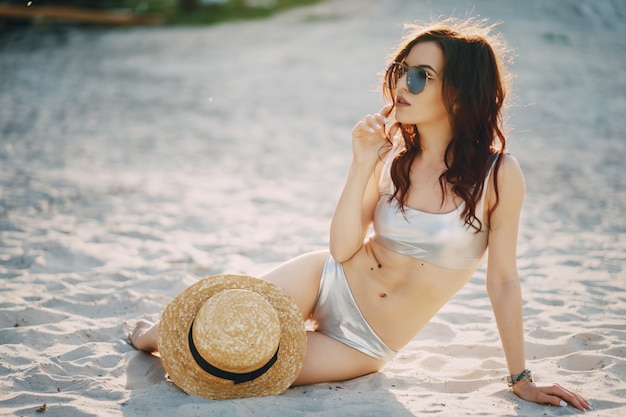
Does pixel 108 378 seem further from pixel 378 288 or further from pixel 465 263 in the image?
pixel 465 263

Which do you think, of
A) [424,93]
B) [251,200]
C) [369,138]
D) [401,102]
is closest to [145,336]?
[369,138]

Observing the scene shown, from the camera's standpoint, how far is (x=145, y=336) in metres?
3.50

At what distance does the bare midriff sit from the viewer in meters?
3.08

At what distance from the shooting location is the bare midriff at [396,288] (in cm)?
308

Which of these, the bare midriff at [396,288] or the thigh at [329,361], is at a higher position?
the bare midriff at [396,288]

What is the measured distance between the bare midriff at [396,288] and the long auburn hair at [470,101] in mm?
270

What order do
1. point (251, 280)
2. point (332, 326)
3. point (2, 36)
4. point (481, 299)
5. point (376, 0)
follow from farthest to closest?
point (376, 0) → point (2, 36) → point (481, 299) → point (332, 326) → point (251, 280)

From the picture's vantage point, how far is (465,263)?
307 cm

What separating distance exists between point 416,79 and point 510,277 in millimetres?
982

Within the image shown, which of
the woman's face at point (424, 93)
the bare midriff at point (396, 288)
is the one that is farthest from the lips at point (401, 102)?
the bare midriff at point (396, 288)

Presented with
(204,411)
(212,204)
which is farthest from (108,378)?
(212,204)

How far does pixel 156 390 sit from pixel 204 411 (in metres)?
0.38

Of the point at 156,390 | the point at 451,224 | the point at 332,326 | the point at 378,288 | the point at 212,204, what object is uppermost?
the point at 451,224

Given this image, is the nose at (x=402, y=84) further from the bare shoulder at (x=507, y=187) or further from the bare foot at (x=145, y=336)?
the bare foot at (x=145, y=336)
